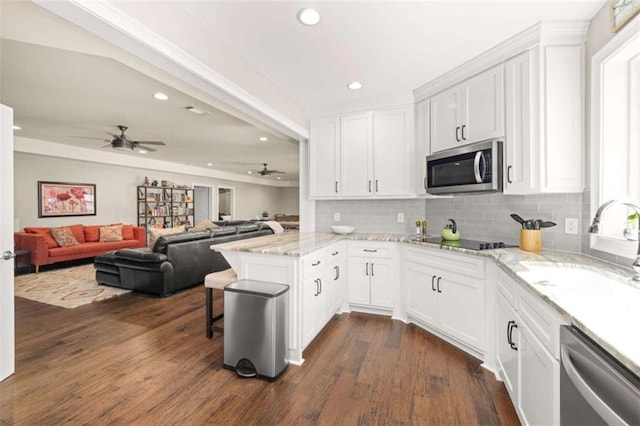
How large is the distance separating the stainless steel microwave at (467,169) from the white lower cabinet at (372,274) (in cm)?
84

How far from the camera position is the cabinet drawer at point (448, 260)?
2299mm

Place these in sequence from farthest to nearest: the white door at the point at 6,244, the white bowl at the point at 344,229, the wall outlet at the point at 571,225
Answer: the white bowl at the point at 344,229 < the wall outlet at the point at 571,225 < the white door at the point at 6,244

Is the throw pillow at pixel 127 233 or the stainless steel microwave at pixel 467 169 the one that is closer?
the stainless steel microwave at pixel 467 169

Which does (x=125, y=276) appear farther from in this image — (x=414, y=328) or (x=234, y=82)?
(x=414, y=328)

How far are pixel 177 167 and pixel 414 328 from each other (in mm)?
8474

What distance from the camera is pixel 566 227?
2.24 meters

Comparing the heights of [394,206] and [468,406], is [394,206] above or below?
above

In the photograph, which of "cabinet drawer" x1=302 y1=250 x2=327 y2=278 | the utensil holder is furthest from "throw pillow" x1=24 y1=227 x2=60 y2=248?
the utensil holder

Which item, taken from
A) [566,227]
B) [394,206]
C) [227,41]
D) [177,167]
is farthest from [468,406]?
[177,167]

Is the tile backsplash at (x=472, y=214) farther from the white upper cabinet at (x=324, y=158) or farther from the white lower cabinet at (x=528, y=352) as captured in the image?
the white lower cabinet at (x=528, y=352)

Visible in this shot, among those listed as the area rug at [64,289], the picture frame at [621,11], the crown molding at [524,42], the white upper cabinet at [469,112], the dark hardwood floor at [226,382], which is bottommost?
the dark hardwood floor at [226,382]

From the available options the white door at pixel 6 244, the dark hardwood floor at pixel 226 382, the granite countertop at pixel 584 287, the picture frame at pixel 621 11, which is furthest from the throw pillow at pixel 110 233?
the picture frame at pixel 621 11

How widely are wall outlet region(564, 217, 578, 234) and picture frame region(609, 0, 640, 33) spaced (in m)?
A: 1.25

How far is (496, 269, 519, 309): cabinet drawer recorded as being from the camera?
66.7 inches
